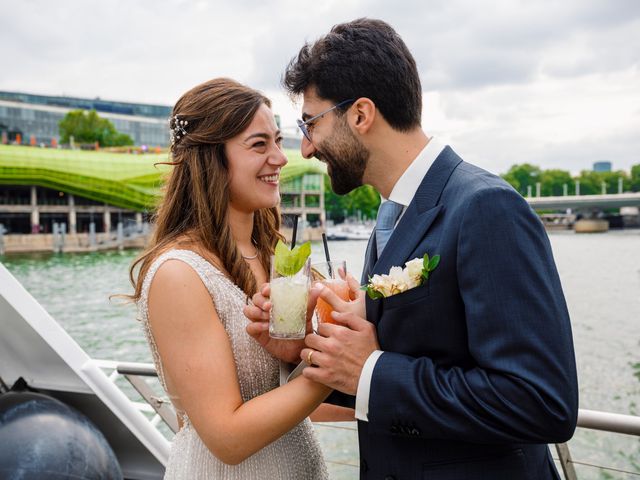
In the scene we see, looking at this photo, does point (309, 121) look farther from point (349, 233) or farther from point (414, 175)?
point (349, 233)

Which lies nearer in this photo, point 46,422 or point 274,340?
point 274,340

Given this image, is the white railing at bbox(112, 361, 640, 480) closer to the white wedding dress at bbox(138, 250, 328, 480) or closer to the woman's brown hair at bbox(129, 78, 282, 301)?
the white wedding dress at bbox(138, 250, 328, 480)

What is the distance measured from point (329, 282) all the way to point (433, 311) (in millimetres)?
324

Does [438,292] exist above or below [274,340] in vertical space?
above

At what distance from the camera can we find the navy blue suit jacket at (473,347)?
110 cm

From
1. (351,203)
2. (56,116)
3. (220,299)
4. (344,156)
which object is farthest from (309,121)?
(56,116)

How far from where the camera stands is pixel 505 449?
1.25m

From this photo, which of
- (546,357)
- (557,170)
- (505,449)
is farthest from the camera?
(557,170)

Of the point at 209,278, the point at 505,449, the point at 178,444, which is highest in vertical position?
the point at 209,278

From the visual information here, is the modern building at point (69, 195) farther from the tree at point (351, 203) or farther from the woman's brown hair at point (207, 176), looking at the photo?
the woman's brown hair at point (207, 176)

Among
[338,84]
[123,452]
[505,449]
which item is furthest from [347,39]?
[123,452]

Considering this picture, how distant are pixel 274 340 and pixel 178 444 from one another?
1.65 feet

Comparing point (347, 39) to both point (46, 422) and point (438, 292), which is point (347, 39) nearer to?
point (438, 292)

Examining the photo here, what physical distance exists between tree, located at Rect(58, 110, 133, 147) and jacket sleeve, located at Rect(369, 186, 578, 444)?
5774 centimetres
